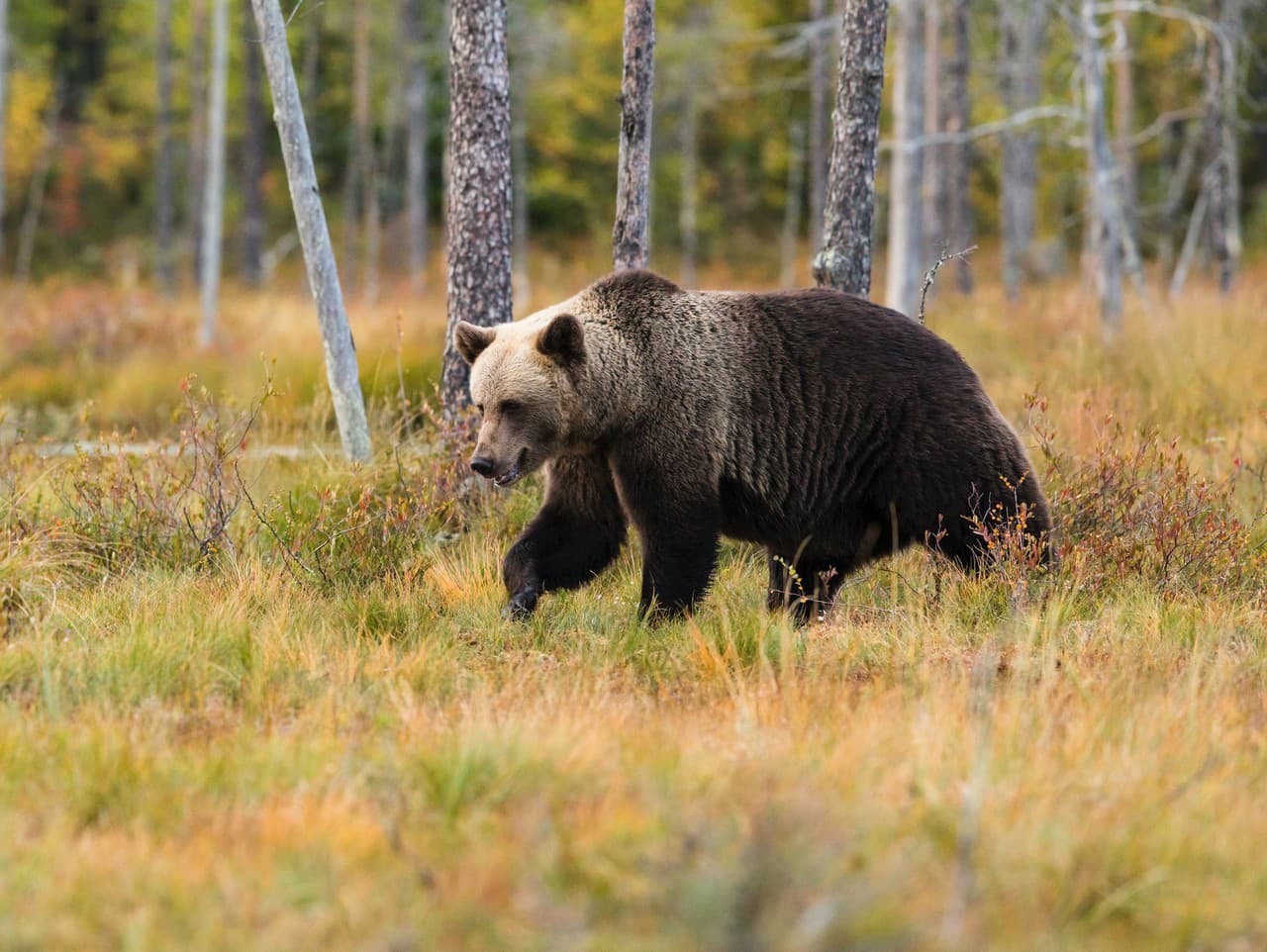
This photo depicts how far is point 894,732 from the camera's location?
390 cm

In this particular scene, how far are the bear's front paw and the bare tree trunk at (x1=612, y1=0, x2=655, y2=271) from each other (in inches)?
103

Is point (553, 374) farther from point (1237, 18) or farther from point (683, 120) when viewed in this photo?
point (683, 120)

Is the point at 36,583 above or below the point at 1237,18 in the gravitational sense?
below

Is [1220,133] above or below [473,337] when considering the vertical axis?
above

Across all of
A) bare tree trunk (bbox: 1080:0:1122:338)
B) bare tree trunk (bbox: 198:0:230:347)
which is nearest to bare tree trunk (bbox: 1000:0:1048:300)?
bare tree trunk (bbox: 1080:0:1122:338)

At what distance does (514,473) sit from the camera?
555 centimetres

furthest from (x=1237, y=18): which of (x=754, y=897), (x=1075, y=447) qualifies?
(x=754, y=897)

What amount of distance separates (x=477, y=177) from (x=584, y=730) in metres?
4.59

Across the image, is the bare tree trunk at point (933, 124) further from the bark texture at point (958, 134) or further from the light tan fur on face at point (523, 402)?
the light tan fur on face at point (523, 402)

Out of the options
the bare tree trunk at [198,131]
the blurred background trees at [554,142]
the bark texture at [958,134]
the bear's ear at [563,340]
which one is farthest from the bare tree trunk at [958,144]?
the bare tree trunk at [198,131]

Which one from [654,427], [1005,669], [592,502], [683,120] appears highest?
[683,120]

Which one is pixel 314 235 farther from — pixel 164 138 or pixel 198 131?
pixel 164 138

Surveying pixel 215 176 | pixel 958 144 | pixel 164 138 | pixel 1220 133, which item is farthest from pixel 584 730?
pixel 164 138

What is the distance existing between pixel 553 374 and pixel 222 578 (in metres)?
1.70
